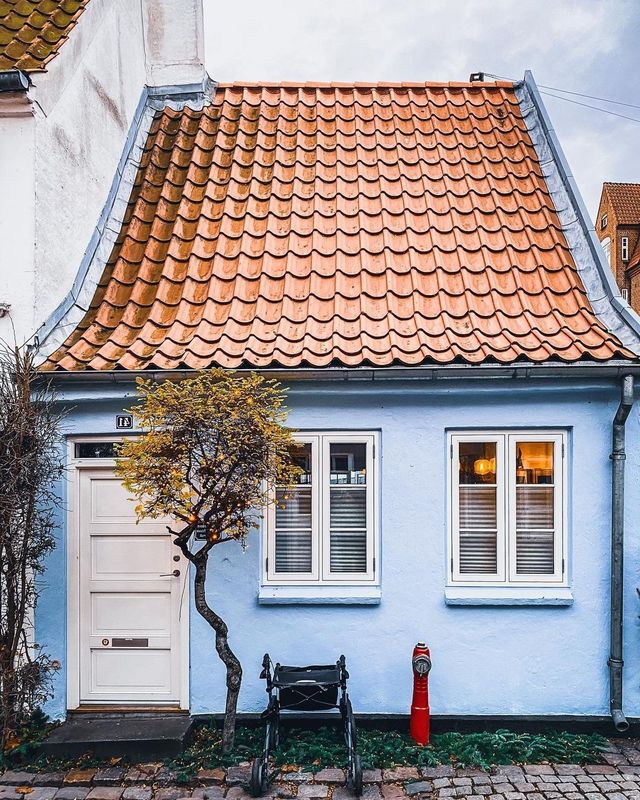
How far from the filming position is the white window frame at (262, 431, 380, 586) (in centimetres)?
576

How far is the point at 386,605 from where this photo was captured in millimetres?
5703

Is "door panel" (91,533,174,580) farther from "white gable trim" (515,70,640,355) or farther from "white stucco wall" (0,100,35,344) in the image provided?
"white gable trim" (515,70,640,355)

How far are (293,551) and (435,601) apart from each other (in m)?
1.42

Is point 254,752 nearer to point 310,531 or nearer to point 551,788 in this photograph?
point 310,531

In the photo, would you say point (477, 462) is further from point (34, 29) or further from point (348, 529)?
point (34, 29)

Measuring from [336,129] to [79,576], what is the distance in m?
6.33

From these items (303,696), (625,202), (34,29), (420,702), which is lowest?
(420,702)

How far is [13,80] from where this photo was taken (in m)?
5.52

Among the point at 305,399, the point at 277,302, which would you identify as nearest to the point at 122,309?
the point at 277,302

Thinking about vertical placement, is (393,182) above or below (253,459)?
above

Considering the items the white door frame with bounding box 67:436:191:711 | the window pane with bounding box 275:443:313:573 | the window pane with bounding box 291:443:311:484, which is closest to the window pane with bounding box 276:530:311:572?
the window pane with bounding box 275:443:313:573

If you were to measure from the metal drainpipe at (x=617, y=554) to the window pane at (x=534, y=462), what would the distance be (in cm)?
56

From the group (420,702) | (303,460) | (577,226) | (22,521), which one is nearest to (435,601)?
(420,702)

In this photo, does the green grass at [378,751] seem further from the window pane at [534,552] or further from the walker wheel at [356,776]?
the window pane at [534,552]
